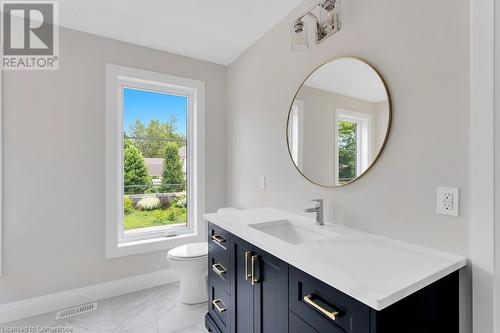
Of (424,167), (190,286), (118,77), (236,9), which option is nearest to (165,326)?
(190,286)

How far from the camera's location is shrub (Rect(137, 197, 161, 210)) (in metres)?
2.62

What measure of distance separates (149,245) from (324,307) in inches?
81.9

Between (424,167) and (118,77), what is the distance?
2.57 metres

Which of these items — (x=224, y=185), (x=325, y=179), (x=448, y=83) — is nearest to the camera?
(x=448, y=83)

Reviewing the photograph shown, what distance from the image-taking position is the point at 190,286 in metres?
2.23

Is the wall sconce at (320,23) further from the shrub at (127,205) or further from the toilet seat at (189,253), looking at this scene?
the shrub at (127,205)

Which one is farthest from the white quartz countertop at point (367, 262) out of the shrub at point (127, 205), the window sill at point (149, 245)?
the shrub at point (127, 205)

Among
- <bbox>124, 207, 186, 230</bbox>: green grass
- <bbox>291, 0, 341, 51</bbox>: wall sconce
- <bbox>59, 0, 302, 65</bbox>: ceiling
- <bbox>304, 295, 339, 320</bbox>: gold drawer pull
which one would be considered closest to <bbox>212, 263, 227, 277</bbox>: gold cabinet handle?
<bbox>304, 295, 339, 320</bbox>: gold drawer pull

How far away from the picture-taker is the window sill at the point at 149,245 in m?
2.37

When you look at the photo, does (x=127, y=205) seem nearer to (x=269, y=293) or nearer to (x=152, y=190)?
(x=152, y=190)

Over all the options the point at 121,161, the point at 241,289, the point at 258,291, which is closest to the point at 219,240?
the point at 241,289

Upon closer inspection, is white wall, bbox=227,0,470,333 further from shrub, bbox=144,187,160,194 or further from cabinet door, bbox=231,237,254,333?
shrub, bbox=144,187,160,194

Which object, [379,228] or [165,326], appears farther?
[165,326]

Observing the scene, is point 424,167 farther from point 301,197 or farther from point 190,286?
point 190,286
